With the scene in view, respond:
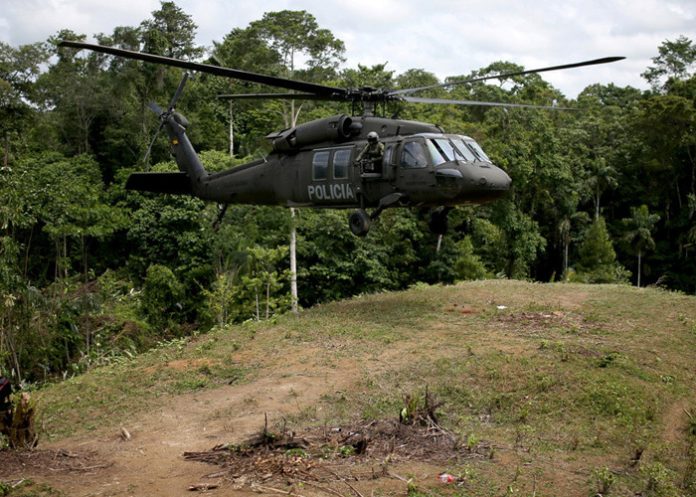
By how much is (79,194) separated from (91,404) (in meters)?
16.6

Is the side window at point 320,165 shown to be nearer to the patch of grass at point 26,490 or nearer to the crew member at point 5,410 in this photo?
the crew member at point 5,410

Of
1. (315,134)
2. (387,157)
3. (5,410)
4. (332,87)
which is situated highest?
(332,87)

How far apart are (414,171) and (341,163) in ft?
4.77

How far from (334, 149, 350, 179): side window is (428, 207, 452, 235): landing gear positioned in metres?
1.78

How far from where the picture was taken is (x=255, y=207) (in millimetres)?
27750

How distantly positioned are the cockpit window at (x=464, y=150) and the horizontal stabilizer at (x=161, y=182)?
624 cm

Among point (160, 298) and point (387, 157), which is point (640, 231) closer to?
point (160, 298)

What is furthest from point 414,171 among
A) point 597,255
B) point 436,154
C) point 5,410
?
point 597,255

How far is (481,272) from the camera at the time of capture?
92.1ft

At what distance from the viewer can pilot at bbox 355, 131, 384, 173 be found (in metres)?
12.1

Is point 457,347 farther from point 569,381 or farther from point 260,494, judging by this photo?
point 260,494

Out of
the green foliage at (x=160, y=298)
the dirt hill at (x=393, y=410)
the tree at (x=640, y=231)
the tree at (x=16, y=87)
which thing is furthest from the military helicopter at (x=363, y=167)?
the tree at (x=640, y=231)

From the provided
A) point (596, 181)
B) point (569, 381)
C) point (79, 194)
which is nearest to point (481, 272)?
point (596, 181)

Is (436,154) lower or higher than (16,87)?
lower
